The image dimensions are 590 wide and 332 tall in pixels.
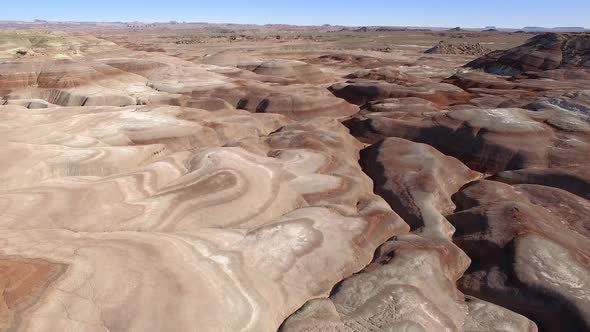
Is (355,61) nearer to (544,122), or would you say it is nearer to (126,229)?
(544,122)

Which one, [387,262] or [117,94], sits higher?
[117,94]

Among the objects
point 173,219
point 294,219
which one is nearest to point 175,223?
point 173,219

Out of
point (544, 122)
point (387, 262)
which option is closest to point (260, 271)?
point (387, 262)

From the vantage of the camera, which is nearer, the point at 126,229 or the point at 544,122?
the point at 126,229

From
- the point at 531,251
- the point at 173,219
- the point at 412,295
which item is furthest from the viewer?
the point at 173,219

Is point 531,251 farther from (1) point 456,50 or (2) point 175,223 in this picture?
(1) point 456,50

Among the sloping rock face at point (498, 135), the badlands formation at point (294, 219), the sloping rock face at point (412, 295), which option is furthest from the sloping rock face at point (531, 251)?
the sloping rock face at point (498, 135)

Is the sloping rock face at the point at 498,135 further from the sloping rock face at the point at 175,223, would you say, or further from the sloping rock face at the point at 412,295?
the sloping rock face at the point at 412,295

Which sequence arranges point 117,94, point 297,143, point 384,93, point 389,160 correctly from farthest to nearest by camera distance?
1. point 384,93
2. point 117,94
3. point 297,143
4. point 389,160
